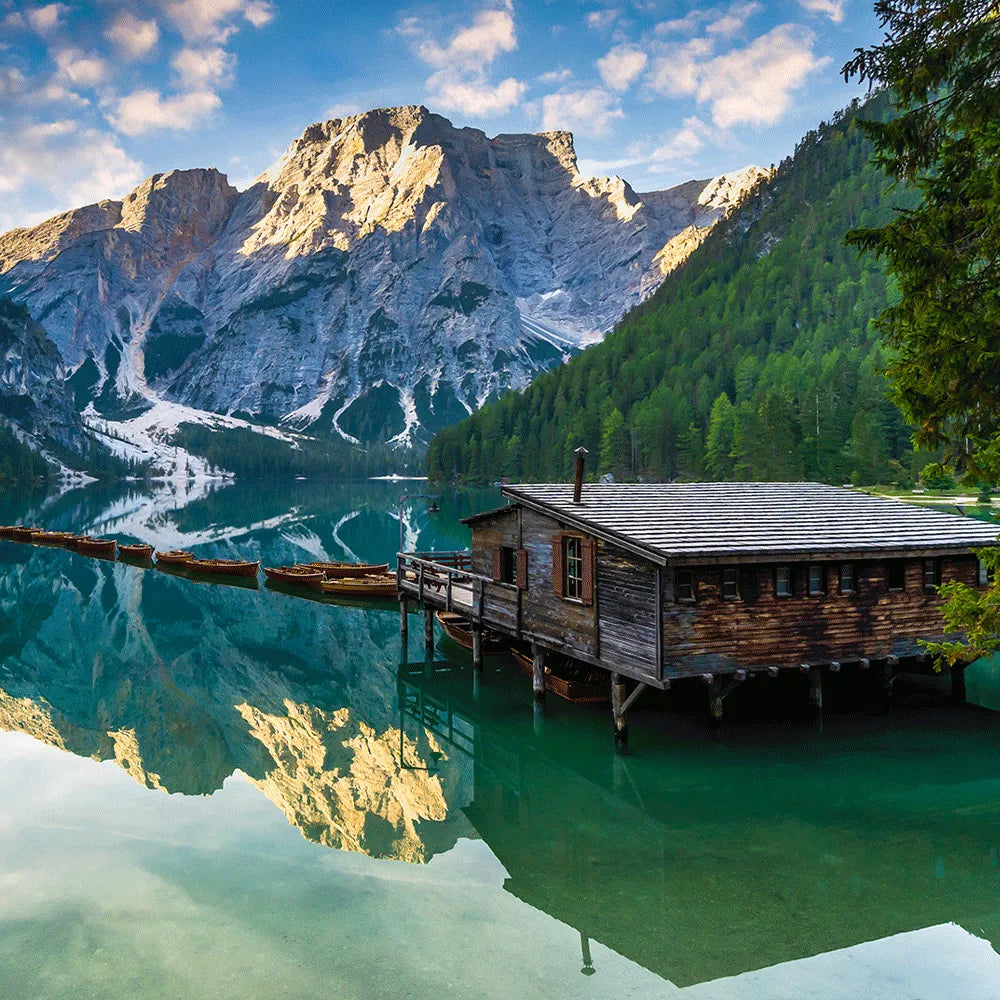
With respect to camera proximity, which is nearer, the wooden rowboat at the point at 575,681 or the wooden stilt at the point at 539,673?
the wooden rowboat at the point at 575,681

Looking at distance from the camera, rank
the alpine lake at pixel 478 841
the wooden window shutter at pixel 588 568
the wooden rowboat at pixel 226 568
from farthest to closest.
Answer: the wooden rowboat at pixel 226 568, the wooden window shutter at pixel 588 568, the alpine lake at pixel 478 841

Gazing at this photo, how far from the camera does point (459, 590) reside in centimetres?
3319

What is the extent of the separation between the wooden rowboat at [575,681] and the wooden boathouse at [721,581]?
765 millimetres

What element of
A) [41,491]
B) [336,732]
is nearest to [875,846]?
[336,732]

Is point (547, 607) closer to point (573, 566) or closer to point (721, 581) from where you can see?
point (573, 566)

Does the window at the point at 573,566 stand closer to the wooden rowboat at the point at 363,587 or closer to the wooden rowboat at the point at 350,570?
the wooden rowboat at the point at 363,587

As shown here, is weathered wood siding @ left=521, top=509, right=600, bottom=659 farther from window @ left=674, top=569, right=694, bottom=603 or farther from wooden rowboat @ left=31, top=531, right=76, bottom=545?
wooden rowboat @ left=31, top=531, right=76, bottom=545

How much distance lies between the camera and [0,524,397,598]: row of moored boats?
49.9m

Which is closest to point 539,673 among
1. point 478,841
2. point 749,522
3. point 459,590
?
point 459,590

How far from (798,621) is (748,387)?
4812 inches

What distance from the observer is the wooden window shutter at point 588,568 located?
22.9m

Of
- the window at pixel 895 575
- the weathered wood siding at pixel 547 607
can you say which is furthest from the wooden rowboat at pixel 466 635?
the window at pixel 895 575

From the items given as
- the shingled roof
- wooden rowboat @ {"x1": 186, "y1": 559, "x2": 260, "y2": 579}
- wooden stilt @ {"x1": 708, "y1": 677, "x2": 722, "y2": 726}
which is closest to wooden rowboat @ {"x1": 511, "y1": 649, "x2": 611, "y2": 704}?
wooden stilt @ {"x1": 708, "y1": 677, "x2": 722, "y2": 726}

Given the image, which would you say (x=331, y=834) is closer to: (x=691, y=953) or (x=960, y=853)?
(x=691, y=953)
